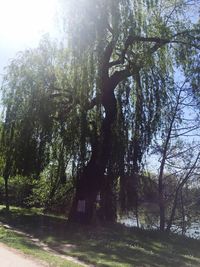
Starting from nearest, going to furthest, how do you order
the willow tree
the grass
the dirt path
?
the dirt path
the grass
the willow tree

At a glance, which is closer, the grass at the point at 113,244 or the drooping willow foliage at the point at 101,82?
the grass at the point at 113,244

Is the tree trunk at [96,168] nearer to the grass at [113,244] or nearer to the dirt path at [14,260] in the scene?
the grass at [113,244]

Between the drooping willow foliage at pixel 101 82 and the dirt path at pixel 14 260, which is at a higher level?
the drooping willow foliage at pixel 101 82

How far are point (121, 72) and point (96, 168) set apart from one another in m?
4.20

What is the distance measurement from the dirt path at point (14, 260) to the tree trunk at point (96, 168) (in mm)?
7547

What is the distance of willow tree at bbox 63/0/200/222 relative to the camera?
56.5ft

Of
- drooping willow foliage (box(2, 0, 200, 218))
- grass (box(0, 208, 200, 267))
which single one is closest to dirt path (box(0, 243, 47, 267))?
grass (box(0, 208, 200, 267))

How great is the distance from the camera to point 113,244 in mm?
13008

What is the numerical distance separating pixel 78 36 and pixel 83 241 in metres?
8.05

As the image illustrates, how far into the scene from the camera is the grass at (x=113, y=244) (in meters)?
10.5

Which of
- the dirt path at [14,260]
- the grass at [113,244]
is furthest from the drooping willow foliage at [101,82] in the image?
the dirt path at [14,260]

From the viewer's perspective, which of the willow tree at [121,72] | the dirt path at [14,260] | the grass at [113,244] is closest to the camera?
the dirt path at [14,260]

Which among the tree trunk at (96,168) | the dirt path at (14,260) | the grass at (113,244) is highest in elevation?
the tree trunk at (96,168)

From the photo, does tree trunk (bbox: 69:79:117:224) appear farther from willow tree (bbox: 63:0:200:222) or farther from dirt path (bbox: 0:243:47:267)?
dirt path (bbox: 0:243:47:267)
